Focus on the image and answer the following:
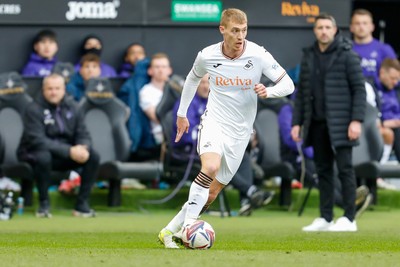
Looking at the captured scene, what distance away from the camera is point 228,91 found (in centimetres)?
1298

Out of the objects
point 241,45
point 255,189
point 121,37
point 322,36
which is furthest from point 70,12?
point 241,45

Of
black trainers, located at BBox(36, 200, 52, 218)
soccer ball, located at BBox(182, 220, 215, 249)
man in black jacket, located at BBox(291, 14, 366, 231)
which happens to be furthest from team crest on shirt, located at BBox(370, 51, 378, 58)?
soccer ball, located at BBox(182, 220, 215, 249)

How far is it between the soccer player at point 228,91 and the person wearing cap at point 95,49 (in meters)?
7.65

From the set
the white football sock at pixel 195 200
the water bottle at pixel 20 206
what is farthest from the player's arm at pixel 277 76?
the water bottle at pixel 20 206

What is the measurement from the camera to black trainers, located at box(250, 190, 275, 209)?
1870 centimetres

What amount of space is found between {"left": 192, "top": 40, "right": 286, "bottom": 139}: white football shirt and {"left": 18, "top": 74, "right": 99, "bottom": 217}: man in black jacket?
576cm

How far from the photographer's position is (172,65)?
71.0 ft

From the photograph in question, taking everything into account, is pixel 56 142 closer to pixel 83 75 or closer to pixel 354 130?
pixel 83 75

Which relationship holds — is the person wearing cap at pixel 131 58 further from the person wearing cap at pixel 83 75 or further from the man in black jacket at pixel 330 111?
the man in black jacket at pixel 330 111

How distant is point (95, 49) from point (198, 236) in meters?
8.84

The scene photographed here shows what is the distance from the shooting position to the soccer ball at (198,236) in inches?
481

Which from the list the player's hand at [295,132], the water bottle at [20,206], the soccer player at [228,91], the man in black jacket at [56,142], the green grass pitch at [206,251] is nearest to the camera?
the green grass pitch at [206,251]

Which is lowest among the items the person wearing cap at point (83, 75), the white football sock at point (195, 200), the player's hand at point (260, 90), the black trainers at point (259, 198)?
the black trainers at point (259, 198)

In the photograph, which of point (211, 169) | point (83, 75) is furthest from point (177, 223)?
point (83, 75)
